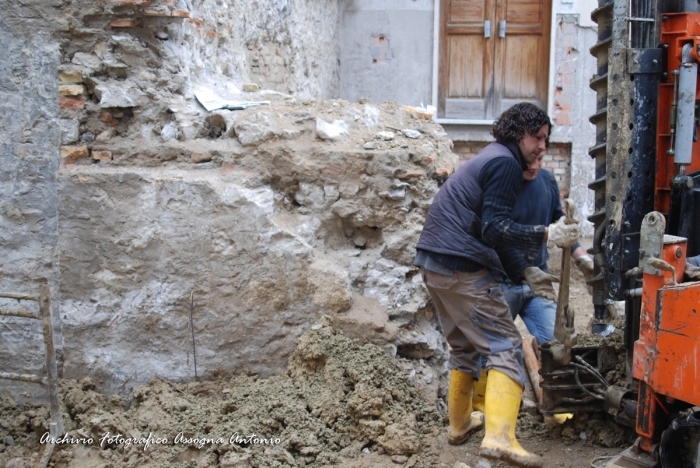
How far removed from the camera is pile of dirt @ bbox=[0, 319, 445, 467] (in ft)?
11.3

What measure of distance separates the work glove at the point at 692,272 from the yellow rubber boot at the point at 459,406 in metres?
1.18

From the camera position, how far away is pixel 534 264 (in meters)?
4.01

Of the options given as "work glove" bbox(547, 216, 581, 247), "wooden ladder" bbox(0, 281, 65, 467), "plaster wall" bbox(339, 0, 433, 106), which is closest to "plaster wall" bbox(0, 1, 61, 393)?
"wooden ladder" bbox(0, 281, 65, 467)

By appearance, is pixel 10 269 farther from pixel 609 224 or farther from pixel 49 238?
pixel 609 224

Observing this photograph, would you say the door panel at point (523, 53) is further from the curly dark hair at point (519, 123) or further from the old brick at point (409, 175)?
the curly dark hair at point (519, 123)

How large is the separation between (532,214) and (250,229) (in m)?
1.58

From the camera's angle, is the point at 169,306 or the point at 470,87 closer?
the point at 169,306

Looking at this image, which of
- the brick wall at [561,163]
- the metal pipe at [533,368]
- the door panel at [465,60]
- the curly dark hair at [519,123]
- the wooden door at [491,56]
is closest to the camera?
the curly dark hair at [519,123]

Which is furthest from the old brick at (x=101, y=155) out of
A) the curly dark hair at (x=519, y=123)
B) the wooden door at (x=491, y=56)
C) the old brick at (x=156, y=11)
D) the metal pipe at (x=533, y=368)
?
the wooden door at (x=491, y=56)

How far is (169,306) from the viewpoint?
12.6 ft

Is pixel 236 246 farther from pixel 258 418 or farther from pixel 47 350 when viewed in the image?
pixel 47 350

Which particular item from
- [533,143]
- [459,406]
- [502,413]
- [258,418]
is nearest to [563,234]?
[533,143]

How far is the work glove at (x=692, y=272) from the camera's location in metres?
2.78

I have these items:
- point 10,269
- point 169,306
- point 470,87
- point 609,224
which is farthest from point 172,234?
point 470,87
